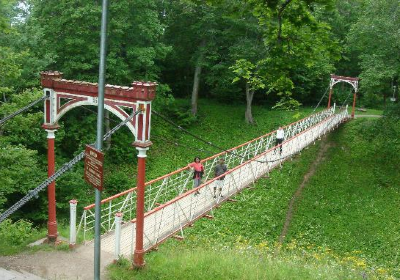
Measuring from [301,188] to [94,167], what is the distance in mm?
14577

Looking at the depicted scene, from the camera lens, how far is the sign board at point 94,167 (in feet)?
16.7

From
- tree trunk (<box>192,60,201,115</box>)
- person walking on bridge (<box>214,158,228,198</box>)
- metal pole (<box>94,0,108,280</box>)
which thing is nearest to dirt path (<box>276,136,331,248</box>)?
person walking on bridge (<box>214,158,228,198</box>)

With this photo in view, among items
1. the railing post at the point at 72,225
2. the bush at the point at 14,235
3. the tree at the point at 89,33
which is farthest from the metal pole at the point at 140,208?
the tree at the point at 89,33

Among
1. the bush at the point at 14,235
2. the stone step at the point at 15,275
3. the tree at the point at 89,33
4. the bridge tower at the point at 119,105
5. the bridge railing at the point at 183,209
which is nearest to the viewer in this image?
the stone step at the point at 15,275

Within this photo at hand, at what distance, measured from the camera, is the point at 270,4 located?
5008 mm

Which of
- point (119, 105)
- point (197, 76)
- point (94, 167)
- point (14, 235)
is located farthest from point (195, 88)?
point (94, 167)

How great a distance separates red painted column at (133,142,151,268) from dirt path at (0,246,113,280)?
1.91 feet

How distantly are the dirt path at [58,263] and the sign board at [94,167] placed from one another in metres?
2.47

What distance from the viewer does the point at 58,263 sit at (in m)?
7.47

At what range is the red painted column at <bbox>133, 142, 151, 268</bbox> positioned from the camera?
7.26 m

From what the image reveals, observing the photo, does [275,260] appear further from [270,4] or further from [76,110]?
[76,110]

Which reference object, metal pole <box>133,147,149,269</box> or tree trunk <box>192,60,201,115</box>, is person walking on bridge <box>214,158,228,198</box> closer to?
metal pole <box>133,147,149,269</box>

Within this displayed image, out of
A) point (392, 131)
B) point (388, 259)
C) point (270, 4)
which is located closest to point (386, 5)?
point (392, 131)

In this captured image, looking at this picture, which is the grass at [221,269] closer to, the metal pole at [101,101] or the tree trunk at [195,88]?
the metal pole at [101,101]
